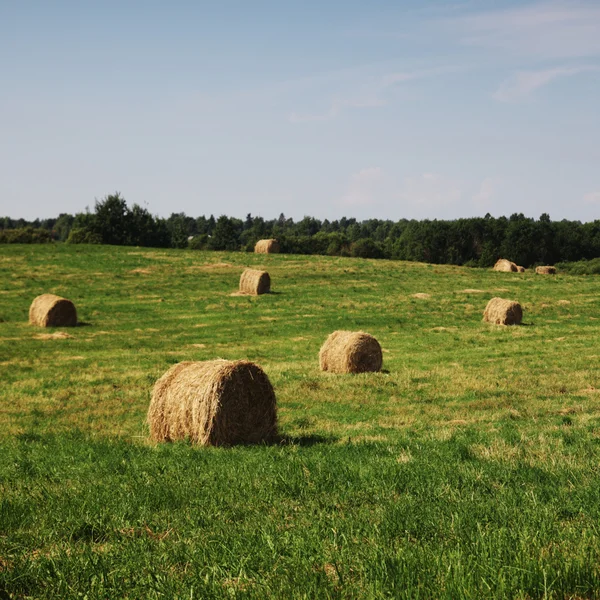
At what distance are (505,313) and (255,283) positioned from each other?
19171 millimetres

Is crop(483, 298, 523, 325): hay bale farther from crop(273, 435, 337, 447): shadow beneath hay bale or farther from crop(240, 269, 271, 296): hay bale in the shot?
crop(273, 435, 337, 447): shadow beneath hay bale

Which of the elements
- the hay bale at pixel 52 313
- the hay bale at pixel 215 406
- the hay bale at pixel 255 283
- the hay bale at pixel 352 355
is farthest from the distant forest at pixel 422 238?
the hay bale at pixel 215 406

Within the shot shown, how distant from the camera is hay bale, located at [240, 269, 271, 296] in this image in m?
49.8

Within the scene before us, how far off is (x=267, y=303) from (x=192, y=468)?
119ft

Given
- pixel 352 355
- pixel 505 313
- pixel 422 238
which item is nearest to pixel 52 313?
pixel 352 355

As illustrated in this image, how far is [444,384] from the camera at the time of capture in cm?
2053

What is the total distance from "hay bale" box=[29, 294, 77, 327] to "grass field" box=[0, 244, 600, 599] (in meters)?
6.82

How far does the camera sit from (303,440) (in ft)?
43.6

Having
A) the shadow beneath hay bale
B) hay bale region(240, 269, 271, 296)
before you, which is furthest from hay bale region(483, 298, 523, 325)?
Result: the shadow beneath hay bale

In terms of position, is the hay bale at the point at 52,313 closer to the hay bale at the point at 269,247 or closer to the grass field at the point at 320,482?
the grass field at the point at 320,482

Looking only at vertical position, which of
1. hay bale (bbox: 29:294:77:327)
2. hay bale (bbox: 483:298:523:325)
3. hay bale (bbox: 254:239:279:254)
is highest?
hay bale (bbox: 254:239:279:254)

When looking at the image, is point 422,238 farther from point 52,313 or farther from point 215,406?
point 215,406

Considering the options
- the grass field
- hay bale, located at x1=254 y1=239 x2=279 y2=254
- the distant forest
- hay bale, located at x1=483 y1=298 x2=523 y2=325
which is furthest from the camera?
the distant forest

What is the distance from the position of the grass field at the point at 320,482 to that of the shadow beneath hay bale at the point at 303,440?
101mm
